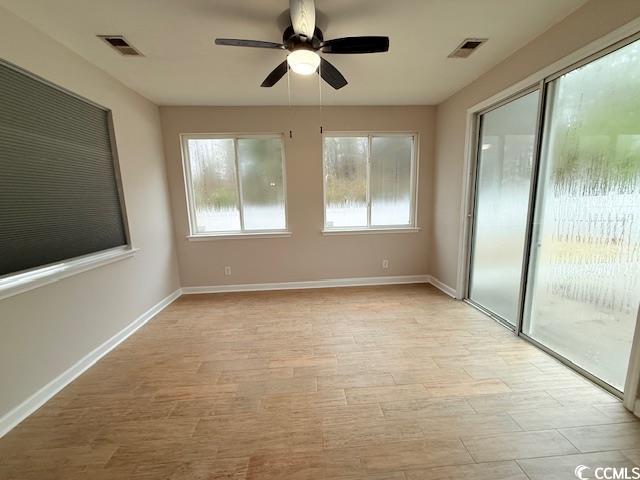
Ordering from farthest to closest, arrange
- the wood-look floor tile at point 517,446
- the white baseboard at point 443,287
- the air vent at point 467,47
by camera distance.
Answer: the white baseboard at point 443,287 < the air vent at point 467,47 < the wood-look floor tile at point 517,446

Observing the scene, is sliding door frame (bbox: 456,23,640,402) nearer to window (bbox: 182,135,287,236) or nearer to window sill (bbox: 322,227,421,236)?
window sill (bbox: 322,227,421,236)

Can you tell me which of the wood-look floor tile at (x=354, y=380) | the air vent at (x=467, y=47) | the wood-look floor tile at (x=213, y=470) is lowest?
the wood-look floor tile at (x=354, y=380)

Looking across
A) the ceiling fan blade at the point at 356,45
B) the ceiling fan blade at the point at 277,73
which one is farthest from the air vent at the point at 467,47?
the ceiling fan blade at the point at 277,73

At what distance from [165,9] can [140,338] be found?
2846mm

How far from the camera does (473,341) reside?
241 centimetres

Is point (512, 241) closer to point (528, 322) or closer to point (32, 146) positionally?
point (528, 322)

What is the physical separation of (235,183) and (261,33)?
202cm

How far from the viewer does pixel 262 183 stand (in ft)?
12.3

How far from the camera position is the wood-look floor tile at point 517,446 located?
134cm

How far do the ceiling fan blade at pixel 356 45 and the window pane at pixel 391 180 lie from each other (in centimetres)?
205

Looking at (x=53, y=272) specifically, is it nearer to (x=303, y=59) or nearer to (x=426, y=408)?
(x=303, y=59)

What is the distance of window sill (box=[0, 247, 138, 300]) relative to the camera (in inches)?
63.8

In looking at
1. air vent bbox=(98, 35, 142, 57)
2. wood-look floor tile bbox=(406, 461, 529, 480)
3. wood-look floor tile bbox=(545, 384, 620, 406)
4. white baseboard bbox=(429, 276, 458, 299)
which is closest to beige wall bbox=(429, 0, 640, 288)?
white baseboard bbox=(429, 276, 458, 299)

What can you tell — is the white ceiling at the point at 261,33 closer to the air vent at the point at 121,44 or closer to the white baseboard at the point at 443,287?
the air vent at the point at 121,44
